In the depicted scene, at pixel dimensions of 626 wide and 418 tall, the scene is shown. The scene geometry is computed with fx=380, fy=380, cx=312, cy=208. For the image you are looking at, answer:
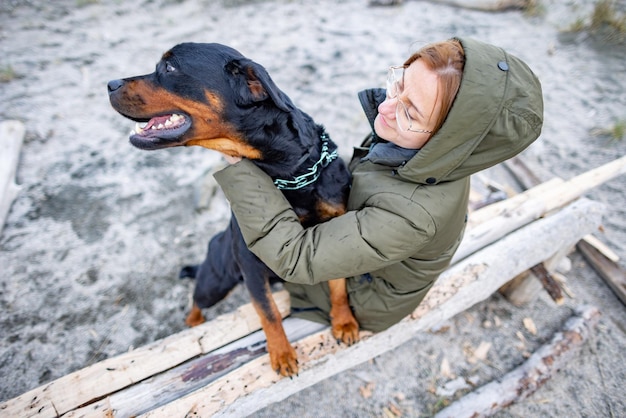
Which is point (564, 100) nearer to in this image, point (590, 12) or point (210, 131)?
point (590, 12)

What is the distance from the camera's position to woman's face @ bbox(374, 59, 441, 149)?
169 cm

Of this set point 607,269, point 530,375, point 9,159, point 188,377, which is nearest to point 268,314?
point 188,377

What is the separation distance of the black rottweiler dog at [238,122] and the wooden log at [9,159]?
3.01 meters

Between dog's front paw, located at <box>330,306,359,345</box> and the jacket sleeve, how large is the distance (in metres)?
0.67

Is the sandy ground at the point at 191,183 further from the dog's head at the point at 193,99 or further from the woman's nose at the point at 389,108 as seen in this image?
the dog's head at the point at 193,99

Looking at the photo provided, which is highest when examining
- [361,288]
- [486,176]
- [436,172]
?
[436,172]

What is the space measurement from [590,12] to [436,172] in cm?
881

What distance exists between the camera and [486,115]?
1541mm

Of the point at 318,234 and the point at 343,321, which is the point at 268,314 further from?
the point at 318,234

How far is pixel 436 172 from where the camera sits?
1.76 metres

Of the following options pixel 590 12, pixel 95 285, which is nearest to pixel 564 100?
pixel 590 12

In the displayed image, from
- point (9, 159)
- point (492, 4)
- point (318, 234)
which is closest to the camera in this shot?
point (318, 234)

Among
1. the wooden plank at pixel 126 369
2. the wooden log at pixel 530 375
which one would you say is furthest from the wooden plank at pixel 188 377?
the wooden log at pixel 530 375

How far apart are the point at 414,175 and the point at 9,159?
189 inches
